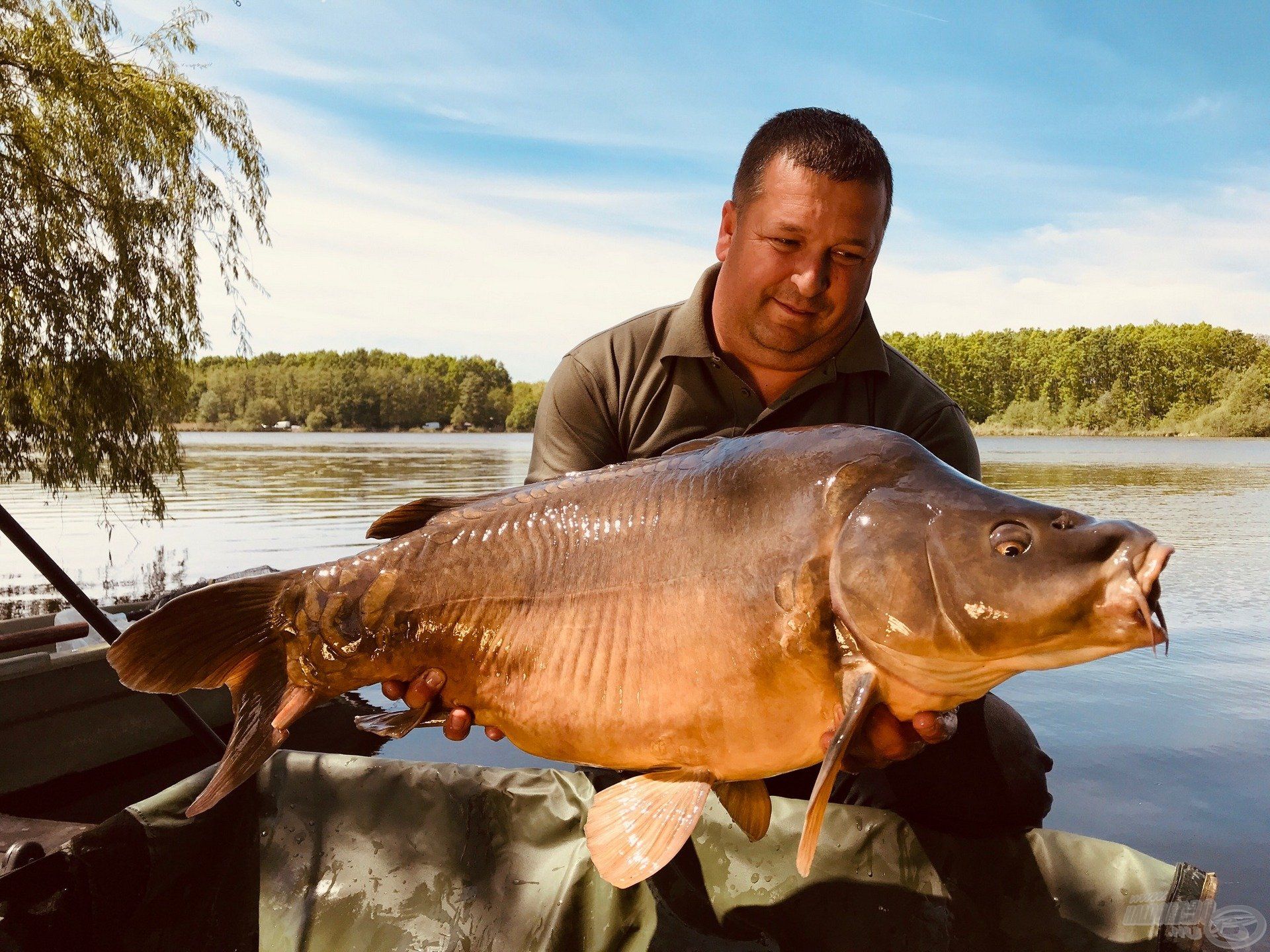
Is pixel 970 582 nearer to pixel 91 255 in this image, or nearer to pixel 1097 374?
pixel 91 255

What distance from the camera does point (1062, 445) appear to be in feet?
123

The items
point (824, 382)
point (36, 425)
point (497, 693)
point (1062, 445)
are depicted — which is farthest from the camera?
point (1062, 445)

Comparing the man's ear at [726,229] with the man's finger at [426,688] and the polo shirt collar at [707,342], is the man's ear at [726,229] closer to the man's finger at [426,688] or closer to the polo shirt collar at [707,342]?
the polo shirt collar at [707,342]

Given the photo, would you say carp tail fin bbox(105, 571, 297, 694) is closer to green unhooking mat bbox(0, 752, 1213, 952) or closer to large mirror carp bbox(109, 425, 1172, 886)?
large mirror carp bbox(109, 425, 1172, 886)

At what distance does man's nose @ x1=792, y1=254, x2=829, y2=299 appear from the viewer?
2119mm

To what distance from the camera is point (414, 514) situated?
1.68m

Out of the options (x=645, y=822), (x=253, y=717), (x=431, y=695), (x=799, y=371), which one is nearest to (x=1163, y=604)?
(x=799, y=371)

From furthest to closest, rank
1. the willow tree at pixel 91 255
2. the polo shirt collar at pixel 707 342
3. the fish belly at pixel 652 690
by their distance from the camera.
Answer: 1. the willow tree at pixel 91 255
2. the polo shirt collar at pixel 707 342
3. the fish belly at pixel 652 690

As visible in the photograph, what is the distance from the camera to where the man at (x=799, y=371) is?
2.08m

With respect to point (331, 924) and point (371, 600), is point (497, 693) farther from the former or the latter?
point (331, 924)

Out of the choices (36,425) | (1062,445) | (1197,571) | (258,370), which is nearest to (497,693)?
(36,425)

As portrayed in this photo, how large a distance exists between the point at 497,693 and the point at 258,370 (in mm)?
62016

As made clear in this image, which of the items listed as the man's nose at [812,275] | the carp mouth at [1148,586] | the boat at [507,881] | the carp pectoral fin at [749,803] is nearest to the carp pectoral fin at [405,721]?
Answer: the boat at [507,881]

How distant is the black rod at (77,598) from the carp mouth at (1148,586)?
1806 millimetres
